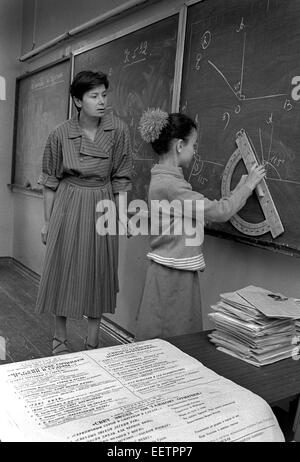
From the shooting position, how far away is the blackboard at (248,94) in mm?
1627

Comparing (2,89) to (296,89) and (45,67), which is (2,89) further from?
(296,89)

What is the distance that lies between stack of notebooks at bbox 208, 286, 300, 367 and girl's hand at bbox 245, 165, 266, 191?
522mm

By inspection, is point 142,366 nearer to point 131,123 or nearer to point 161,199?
point 161,199

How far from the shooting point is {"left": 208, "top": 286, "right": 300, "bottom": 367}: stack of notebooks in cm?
123

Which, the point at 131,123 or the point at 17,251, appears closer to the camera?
the point at 131,123

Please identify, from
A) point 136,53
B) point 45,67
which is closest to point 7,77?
point 45,67

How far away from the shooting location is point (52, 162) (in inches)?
88.0

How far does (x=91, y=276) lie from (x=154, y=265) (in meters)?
0.58

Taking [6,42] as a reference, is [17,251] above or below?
below

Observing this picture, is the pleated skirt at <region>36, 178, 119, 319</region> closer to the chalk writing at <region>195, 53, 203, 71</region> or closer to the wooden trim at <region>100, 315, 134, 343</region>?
the wooden trim at <region>100, 315, 134, 343</region>

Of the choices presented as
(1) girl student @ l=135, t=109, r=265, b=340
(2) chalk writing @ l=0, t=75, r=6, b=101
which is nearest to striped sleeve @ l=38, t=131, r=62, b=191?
(1) girl student @ l=135, t=109, r=265, b=340

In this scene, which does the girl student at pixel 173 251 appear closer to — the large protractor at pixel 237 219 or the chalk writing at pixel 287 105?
the large protractor at pixel 237 219

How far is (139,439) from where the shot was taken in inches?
31.8
